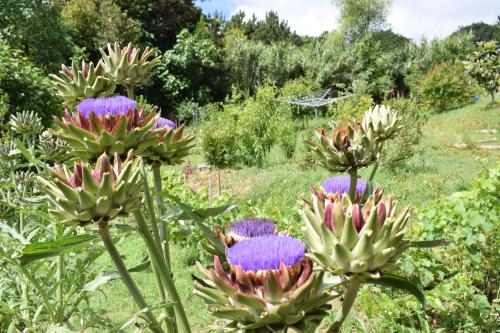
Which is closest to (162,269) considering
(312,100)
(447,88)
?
(312,100)

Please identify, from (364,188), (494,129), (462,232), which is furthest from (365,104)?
(364,188)

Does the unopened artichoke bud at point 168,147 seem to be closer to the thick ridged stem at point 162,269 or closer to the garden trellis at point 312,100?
the thick ridged stem at point 162,269

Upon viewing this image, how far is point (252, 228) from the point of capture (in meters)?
0.90

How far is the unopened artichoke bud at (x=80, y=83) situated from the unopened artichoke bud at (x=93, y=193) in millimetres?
486

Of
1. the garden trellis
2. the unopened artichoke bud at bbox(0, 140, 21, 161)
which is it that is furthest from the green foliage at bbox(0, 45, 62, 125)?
the garden trellis

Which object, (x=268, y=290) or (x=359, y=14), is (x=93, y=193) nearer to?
(x=268, y=290)

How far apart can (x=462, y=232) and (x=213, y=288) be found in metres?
1.87

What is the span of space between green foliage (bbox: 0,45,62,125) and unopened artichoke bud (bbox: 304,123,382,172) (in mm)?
5442

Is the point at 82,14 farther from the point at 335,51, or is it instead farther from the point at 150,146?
the point at 150,146

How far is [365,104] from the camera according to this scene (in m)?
9.82

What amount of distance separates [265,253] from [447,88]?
43.9 ft

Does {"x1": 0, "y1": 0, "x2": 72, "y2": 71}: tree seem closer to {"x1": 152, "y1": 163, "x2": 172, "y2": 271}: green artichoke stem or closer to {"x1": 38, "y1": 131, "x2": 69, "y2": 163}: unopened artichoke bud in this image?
{"x1": 38, "y1": 131, "x2": 69, "y2": 163}: unopened artichoke bud

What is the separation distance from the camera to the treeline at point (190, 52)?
9.53m

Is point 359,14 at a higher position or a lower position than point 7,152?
higher
